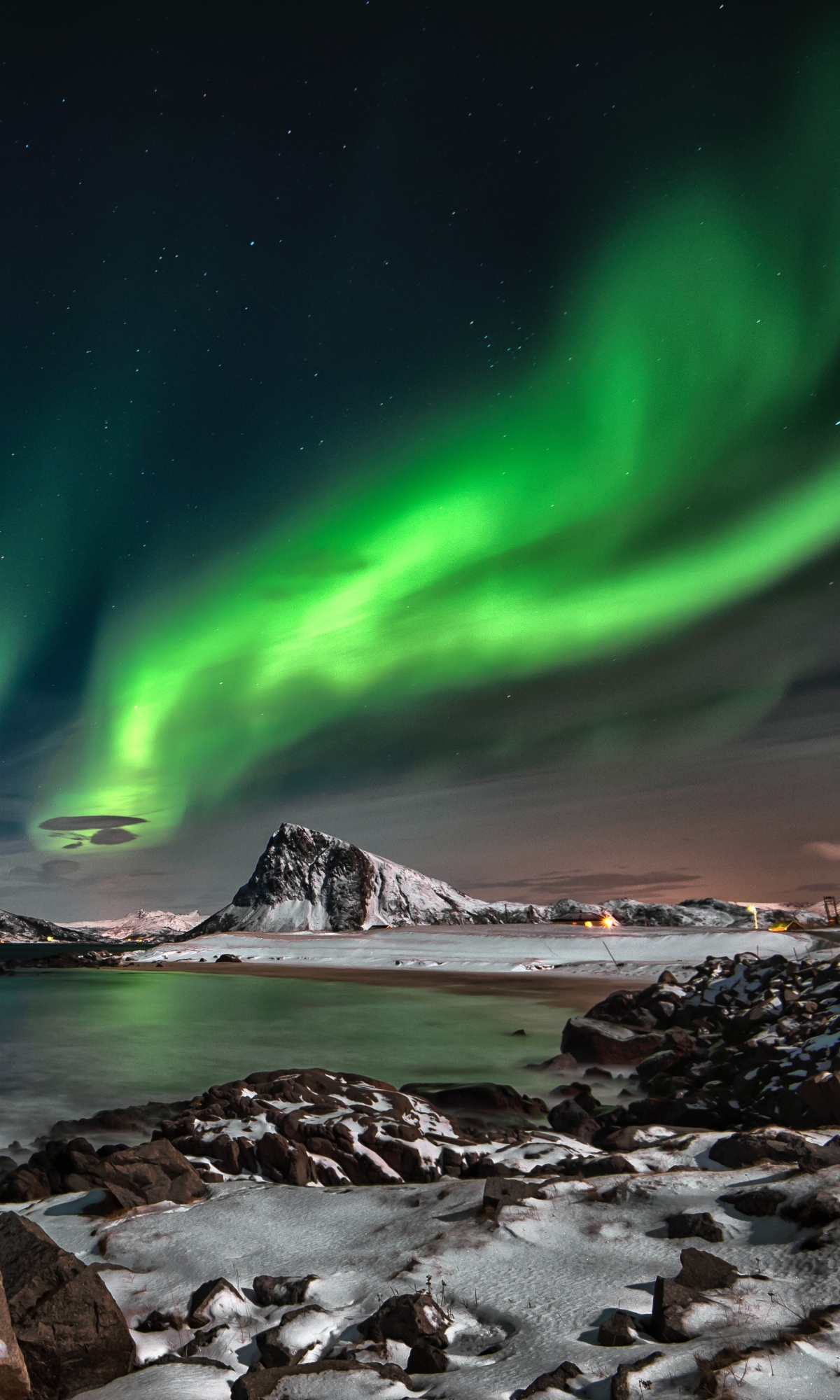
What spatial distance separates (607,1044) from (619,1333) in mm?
12541

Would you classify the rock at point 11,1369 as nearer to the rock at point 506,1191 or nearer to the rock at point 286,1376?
the rock at point 286,1376

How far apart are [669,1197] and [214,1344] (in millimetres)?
2715

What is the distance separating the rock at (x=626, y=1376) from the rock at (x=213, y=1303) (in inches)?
86.0

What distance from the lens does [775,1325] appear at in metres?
3.31

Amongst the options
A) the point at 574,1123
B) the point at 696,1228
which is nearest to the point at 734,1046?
the point at 574,1123

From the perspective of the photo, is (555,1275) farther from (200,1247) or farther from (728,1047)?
(728,1047)

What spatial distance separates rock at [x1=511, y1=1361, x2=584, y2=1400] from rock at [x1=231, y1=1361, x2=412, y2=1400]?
0.53 meters

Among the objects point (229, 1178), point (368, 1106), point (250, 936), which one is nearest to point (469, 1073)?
point (368, 1106)

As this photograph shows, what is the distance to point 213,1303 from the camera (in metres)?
4.17

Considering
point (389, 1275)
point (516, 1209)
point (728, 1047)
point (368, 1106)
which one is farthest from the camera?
point (728, 1047)

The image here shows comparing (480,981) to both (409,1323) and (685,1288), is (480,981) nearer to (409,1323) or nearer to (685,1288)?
(409,1323)

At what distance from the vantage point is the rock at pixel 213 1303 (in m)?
4.11

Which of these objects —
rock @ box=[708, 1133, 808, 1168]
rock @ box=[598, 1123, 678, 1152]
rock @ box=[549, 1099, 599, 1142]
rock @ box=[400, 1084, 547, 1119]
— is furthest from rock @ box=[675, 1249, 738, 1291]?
rock @ box=[400, 1084, 547, 1119]

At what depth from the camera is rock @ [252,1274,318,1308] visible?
4.31 metres
